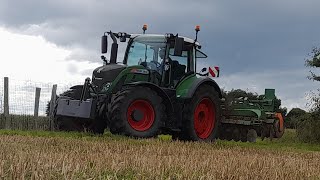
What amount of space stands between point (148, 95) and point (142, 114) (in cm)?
46

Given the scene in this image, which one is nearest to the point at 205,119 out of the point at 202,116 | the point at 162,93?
the point at 202,116

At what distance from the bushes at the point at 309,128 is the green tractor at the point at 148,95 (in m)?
9.15

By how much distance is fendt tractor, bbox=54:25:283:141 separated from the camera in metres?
10.1

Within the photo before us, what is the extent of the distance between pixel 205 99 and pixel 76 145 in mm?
4629

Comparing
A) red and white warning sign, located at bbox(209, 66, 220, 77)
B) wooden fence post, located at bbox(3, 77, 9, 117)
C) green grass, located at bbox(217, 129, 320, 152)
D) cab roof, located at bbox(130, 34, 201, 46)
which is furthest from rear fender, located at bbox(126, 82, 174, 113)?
wooden fence post, located at bbox(3, 77, 9, 117)

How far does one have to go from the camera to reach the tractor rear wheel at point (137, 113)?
31.9ft

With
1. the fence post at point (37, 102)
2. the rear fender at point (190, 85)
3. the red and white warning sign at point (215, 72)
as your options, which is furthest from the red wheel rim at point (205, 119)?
the fence post at point (37, 102)

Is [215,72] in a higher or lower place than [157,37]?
lower

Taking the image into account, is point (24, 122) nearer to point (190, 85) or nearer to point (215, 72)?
point (215, 72)

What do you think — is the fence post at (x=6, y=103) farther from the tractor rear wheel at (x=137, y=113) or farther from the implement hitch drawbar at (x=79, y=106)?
the tractor rear wheel at (x=137, y=113)

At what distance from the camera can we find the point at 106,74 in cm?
1077

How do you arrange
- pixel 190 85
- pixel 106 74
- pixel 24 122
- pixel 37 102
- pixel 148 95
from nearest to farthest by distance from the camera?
1. pixel 148 95
2. pixel 106 74
3. pixel 190 85
4. pixel 24 122
5. pixel 37 102

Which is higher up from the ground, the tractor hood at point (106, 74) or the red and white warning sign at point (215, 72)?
the red and white warning sign at point (215, 72)

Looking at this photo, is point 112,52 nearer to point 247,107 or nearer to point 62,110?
point 62,110
